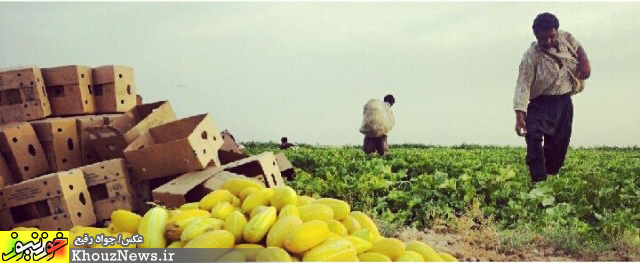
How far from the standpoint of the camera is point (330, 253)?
321 cm

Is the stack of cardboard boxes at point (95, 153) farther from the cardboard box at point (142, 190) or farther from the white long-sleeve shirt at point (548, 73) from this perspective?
the white long-sleeve shirt at point (548, 73)

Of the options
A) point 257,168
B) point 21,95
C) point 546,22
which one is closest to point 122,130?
point 21,95

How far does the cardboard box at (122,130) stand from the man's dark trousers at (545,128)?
15.0ft

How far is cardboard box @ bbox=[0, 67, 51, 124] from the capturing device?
25.0ft

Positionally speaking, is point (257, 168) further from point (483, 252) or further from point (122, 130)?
point (483, 252)

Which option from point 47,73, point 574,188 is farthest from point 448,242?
point 47,73

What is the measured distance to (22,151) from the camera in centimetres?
720

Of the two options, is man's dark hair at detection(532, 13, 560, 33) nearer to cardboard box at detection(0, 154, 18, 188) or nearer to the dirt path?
the dirt path

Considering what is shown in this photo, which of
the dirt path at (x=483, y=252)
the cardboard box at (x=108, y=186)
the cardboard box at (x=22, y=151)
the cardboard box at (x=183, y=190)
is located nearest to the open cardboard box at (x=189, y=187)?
the cardboard box at (x=183, y=190)

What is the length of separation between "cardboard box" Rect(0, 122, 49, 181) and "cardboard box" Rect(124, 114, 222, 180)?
4.17ft

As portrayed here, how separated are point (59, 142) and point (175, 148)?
5.76 feet

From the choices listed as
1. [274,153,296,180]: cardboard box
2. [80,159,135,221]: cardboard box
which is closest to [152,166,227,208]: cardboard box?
[80,159,135,221]: cardboard box

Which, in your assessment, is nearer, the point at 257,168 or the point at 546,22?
the point at 257,168

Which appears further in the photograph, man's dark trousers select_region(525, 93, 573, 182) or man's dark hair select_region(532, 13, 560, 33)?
man's dark trousers select_region(525, 93, 573, 182)
